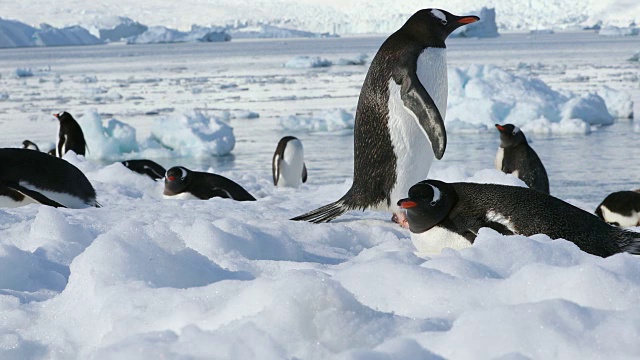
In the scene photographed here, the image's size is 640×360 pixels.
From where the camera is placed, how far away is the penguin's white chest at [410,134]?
4176 mm

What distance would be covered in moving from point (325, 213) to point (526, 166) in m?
3.34

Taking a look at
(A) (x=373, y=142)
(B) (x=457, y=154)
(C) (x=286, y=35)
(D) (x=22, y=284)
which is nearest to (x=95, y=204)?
(A) (x=373, y=142)

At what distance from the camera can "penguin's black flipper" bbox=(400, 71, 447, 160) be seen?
402 cm

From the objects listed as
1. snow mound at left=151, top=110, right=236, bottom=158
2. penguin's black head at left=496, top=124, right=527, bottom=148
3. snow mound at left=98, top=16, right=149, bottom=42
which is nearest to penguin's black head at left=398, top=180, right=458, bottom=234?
penguin's black head at left=496, top=124, right=527, bottom=148

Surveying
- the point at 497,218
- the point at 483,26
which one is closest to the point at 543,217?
the point at 497,218

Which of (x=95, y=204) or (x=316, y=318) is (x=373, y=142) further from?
(x=316, y=318)

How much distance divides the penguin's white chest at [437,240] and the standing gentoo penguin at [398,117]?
3.23 ft

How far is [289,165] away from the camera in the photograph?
9531mm

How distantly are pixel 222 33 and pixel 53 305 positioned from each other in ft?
274

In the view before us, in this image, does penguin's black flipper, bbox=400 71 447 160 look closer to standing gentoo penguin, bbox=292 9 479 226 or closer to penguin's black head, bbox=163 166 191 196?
standing gentoo penguin, bbox=292 9 479 226

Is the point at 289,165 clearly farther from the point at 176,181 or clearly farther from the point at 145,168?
the point at 176,181

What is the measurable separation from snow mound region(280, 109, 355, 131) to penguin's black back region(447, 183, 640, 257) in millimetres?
13195

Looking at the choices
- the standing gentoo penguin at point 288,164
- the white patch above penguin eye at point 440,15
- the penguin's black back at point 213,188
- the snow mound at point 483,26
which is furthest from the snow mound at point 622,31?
the white patch above penguin eye at point 440,15

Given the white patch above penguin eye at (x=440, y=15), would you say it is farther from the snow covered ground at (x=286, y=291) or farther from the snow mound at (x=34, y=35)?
the snow mound at (x=34, y=35)
